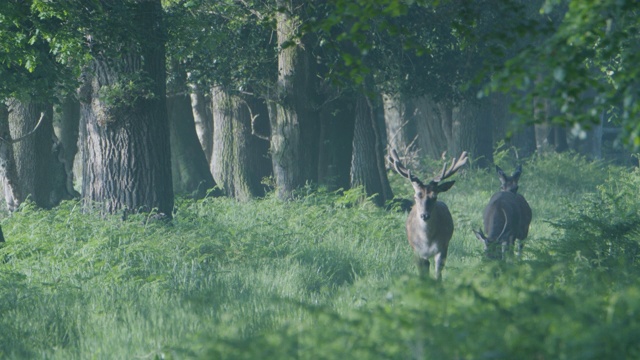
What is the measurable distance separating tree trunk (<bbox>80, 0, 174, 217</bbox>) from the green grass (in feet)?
1.75

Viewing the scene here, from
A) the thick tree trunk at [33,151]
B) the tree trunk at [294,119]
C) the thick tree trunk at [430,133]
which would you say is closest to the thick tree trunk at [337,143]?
the tree trunk at [294,119]

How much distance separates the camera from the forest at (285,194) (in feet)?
19.2

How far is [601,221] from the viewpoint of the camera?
41.4ft

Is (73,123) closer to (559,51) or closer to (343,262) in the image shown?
(343,262)

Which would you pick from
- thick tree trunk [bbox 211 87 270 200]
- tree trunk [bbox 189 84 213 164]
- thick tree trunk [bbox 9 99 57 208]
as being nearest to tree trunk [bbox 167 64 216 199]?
thick tree trunk [bbox 211 87 270 200]

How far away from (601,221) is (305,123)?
7.89 meters

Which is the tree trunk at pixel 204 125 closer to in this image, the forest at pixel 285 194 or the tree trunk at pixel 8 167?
the forest at pixel 285 194

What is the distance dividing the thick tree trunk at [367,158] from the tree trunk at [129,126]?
23.4 ft

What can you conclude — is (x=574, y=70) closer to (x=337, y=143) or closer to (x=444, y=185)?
(x=444, y=185)

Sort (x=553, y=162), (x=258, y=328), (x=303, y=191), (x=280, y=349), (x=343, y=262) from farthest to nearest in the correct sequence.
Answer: (x=553, y=162) → (x=303, y=191) → (x=343, y=262) → (x=258, y=328) → (x=280, y=349)

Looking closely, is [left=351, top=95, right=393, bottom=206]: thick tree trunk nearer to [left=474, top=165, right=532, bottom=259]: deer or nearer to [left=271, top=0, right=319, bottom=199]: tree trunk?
[left=271, top=0, right=319, bottom=199]: tree trunk

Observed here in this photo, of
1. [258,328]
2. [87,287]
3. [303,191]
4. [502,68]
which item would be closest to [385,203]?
[303,191]

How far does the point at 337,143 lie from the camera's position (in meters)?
20.8

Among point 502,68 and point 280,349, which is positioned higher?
point 502,68
